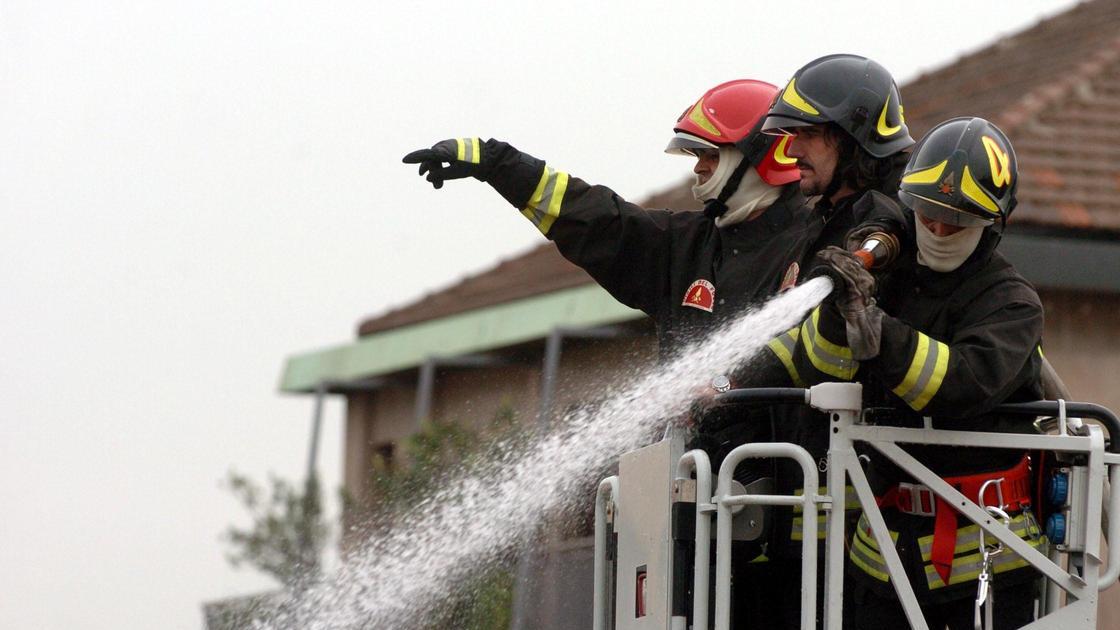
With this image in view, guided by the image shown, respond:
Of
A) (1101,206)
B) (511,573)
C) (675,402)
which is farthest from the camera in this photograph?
(1101,206)

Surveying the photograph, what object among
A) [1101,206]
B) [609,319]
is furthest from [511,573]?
[1101,206]

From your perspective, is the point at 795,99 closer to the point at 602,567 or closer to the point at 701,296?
the point at 701,296

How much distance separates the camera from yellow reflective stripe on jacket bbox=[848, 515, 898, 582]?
480 cm

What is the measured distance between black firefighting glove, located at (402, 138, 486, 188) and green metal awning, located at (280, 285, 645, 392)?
6011mm

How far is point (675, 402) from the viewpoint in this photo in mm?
5113

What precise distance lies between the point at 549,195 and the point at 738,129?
74 centimetres

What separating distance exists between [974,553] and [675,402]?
3.09 ft

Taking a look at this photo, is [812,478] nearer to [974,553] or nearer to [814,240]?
[974,553]

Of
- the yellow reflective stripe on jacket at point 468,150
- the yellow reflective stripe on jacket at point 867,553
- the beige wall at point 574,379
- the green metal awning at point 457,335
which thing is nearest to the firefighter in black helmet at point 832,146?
the yellow reflective stripe on jacket at point 867,553

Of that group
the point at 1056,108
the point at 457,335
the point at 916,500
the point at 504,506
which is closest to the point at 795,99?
the point at 916,500

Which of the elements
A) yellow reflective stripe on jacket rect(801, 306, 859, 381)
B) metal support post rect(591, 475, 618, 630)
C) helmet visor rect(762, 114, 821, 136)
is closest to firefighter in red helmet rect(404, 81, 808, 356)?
helmet visor rect(762, 114, 821, 136)

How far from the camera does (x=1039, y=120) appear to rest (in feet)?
42.2

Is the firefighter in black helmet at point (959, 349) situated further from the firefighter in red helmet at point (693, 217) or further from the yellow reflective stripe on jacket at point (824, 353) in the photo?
the firefighter in red helmet at point (693, 217)

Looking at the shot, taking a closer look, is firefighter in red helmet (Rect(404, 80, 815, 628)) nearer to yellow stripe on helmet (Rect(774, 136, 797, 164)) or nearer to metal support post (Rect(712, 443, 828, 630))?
yellow stripe on helmet (Rect(774, 136, 797, 164))
